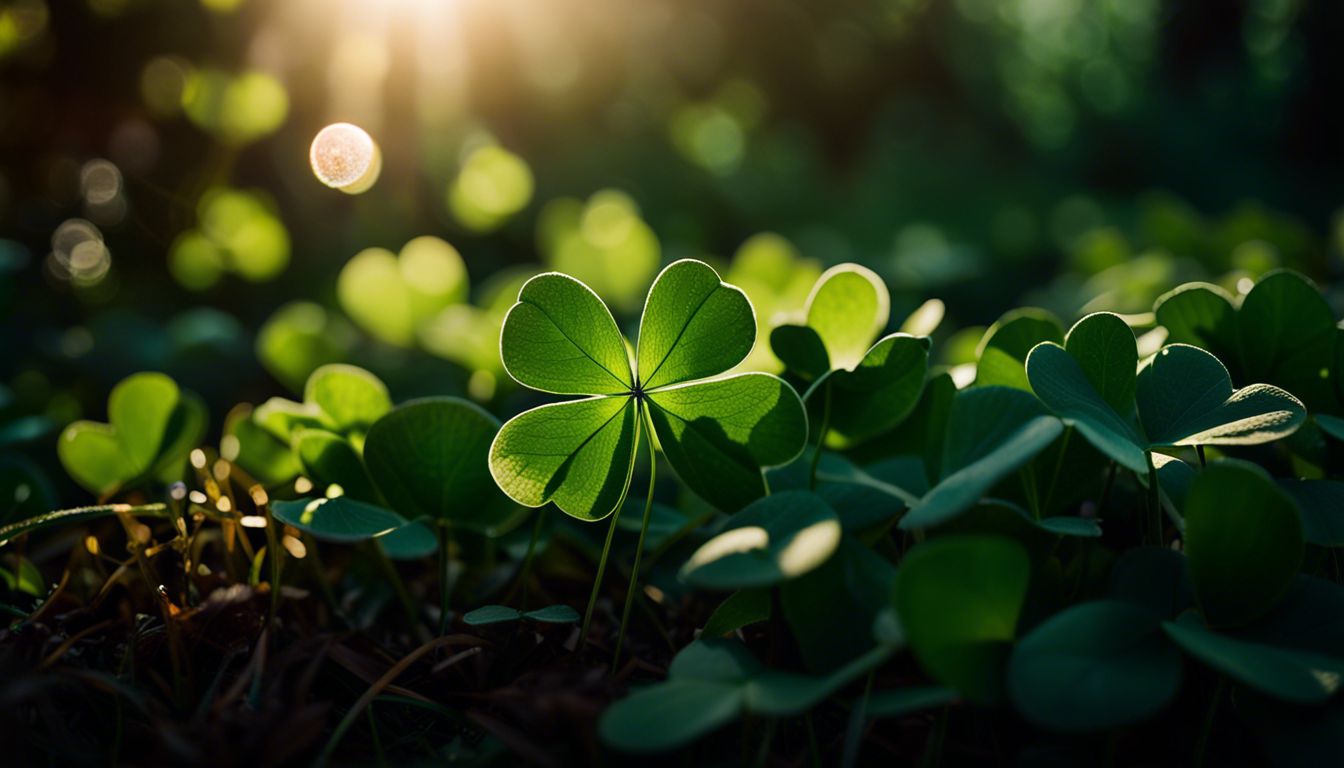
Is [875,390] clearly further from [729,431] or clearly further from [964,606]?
[964,606]

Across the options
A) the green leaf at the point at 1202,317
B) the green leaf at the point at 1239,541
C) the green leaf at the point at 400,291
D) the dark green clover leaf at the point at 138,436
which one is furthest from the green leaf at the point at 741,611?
the green leaf at the point at 400,291

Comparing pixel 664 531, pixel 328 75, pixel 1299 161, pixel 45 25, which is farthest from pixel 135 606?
pixel 1299 161

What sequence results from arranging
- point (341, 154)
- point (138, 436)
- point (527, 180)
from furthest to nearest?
1. point (527, 180)
2. point (341, 154)
3. point (138, 436)

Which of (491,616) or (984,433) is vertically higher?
(984,433)

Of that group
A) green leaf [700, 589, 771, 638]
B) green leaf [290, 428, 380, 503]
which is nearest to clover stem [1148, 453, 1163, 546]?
green leaf [700, 589, 771, 638]

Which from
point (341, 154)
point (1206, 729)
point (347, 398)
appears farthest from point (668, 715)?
point (341, 154)
